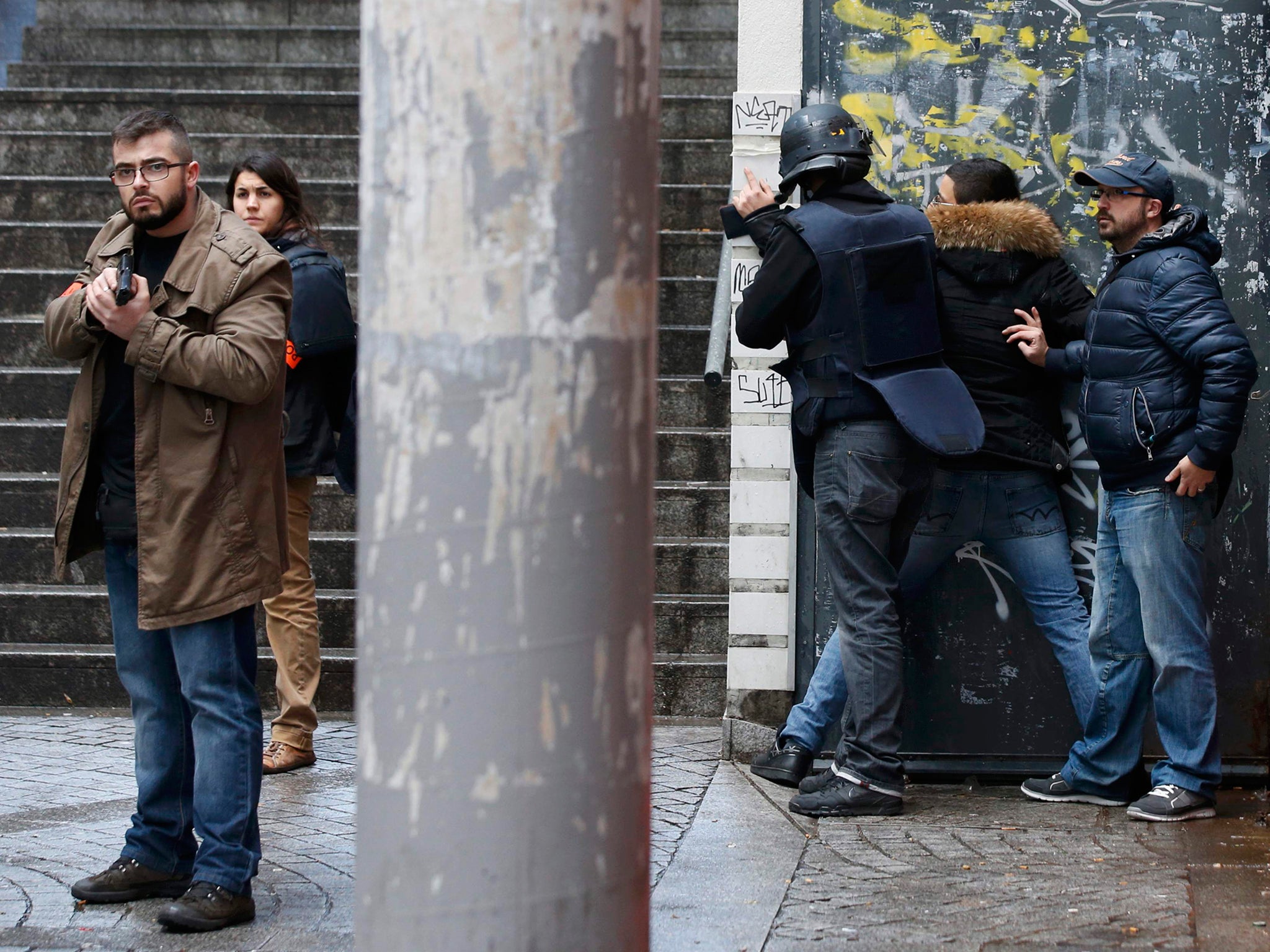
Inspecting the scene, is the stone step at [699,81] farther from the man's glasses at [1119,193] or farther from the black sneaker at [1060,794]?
the black sneaker at [1060,794]

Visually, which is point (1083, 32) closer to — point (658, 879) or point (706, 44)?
point (658, 879)

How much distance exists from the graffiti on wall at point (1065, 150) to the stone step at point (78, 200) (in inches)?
179

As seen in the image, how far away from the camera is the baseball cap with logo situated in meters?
5.18

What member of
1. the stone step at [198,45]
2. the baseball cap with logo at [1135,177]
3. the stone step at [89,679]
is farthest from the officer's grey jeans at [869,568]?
the stone step at [198,45]

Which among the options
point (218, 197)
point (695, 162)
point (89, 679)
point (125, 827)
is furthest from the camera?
point (695, 162)

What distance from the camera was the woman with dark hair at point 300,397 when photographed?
578 cm

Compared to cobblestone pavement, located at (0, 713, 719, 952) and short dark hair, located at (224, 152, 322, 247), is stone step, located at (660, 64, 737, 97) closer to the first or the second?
short dark hair, located at (224, 152, 322, 247)

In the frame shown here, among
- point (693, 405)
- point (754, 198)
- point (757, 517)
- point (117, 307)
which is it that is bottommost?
point (757, 517)

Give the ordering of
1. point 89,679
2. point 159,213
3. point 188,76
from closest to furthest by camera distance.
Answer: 1. point 159,213
2. point 89,679
3. point 188,76

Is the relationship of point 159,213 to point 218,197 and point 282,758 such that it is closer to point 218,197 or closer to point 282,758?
point 282,758

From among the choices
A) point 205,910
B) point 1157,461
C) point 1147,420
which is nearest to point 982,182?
point 1147,420

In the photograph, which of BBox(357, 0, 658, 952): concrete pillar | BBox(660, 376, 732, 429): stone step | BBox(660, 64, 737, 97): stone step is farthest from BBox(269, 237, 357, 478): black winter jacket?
BBox(660, 64, 737, 97): stone step

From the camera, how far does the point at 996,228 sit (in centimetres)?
538

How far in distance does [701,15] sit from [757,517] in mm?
7115
